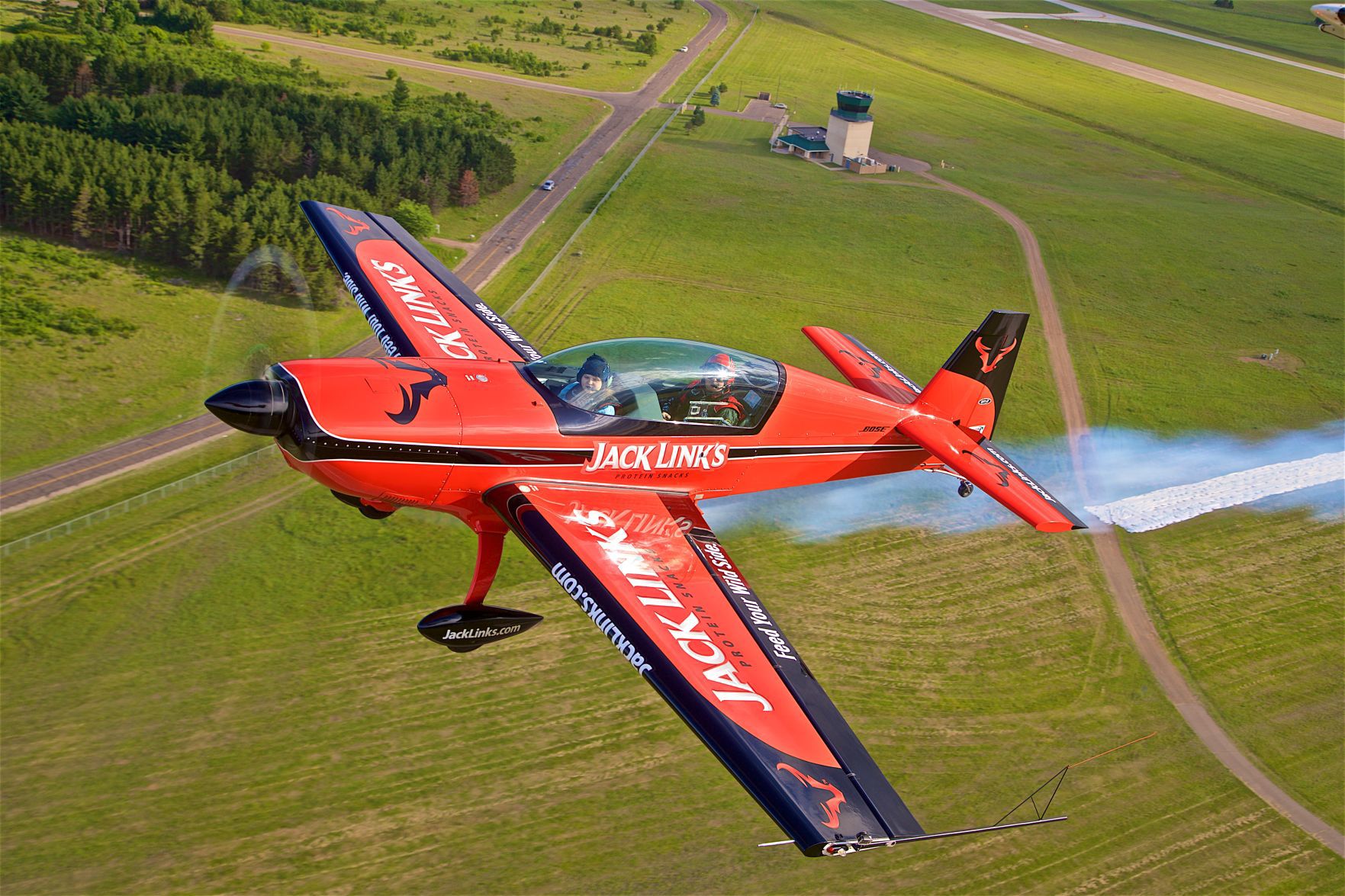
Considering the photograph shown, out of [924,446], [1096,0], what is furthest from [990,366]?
[1096,0]

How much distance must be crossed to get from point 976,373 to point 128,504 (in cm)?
2313

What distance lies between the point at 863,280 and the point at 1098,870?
35377mm

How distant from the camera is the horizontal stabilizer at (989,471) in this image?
19391mm

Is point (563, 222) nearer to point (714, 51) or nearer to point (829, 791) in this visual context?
point (829, 791)

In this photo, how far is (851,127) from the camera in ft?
234

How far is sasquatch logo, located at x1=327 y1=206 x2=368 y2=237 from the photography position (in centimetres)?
2573

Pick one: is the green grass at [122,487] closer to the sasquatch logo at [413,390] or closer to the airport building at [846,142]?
the sasquatch logo at [413,390]

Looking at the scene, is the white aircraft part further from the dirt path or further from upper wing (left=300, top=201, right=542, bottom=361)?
upper wing (left=300, top=201, right=542, bottom=361)

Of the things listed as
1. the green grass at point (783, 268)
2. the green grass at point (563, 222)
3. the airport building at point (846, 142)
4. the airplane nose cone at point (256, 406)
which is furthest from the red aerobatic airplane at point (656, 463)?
the airport building at point (846, 142)

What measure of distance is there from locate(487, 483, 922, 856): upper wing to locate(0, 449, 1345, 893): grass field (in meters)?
6.61

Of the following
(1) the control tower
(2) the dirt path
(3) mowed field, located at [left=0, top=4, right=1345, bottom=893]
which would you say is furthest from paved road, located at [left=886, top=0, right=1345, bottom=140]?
(3) mowed field, located at [left=0, top=4, right=1345, bottom=893]

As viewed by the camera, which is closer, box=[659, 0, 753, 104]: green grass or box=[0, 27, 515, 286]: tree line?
box=[0, 27, 515, 286]: tree line

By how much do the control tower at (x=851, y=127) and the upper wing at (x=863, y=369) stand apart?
50.7 metres

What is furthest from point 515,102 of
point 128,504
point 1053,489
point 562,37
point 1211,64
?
point 1211,64
